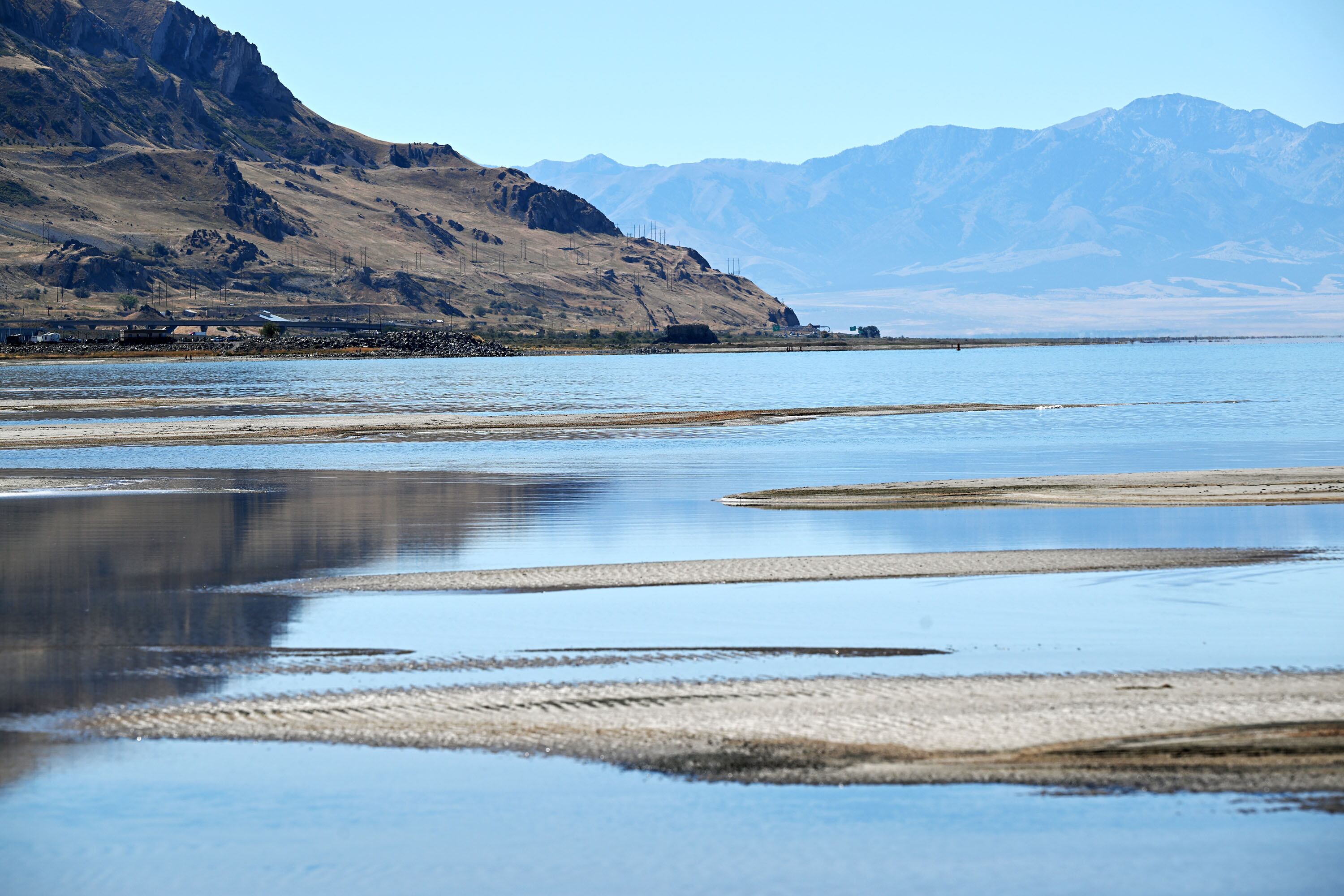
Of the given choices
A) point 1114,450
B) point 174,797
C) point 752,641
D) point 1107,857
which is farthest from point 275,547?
point 1114,450

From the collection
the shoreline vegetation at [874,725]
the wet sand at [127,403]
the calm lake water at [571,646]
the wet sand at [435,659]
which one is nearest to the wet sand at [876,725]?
the shoreline vegetation at [874,725]

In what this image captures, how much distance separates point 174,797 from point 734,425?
2271 inches

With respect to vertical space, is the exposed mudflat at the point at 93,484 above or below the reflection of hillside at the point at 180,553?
below

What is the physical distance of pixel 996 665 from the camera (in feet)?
61.1

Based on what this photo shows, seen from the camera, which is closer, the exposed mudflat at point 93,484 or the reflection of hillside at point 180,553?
the reflection of hillside at point 180,553

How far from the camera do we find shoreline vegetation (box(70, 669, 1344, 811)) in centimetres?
1438

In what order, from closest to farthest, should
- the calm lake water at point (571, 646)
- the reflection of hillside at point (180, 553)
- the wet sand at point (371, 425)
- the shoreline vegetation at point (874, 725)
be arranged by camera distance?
the calm lake water at point (571, 646) < the shoreline vegetation at point (874, 725) < the reflection of hillside at point (180, 553) < the wet sand at point (371, 425)

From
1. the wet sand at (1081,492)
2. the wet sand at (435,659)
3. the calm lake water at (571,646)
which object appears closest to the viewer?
the calm lake water at (571,646)

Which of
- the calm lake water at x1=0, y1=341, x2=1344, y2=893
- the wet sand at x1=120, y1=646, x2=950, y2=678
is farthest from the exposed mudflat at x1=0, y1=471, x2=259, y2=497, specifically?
the wet sand at x1=120, y1=646, x2=950, y2=678

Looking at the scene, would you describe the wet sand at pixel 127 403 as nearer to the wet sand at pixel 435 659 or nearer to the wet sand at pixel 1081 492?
the wet sand at pixel 1081 492

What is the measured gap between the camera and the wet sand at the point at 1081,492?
3675 cm

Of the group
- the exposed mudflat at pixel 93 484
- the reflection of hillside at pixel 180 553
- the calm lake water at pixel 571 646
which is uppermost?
the calm lake water at pixel 571 646

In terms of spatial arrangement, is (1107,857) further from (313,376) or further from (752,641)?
(313,376)

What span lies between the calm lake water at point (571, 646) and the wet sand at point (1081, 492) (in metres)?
1.43
